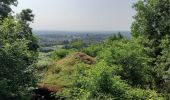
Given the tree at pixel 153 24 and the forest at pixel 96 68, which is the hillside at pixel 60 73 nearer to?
the forest at pixel 96 68

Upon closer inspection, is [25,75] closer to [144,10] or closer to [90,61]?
[90,61]

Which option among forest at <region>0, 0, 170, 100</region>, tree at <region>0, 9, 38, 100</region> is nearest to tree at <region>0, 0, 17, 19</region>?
forest at <region>0, 0, 170, 100</region>

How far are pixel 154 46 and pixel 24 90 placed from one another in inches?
986

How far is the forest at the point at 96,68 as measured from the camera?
18.2m

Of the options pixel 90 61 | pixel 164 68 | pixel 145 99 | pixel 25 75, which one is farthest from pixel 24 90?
pixel 164 68

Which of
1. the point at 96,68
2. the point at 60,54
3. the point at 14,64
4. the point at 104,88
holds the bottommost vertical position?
the point at 60,54

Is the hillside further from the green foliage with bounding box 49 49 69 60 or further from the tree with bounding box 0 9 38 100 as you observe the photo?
the green foliage with bounding box 49 49 69 60

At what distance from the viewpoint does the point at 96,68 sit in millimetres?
19266

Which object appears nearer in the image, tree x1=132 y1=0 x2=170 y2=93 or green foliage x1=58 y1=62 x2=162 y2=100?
green foliage x1=58 y1=62 x2=162 y2=100

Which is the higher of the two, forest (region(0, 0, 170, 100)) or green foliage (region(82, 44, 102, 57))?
forest (region(0, 0, 170, 100))

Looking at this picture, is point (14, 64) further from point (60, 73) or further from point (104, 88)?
point (60, 73)

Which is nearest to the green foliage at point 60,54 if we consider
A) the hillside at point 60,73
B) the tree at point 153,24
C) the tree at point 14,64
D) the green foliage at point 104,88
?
the tree at point 153,24

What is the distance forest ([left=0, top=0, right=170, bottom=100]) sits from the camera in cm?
1816

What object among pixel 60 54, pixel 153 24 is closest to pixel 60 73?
pixel 153 24
